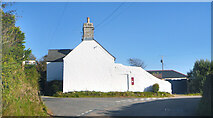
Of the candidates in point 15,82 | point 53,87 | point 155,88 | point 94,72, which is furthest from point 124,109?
point 53,87

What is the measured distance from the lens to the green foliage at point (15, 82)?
8.07m

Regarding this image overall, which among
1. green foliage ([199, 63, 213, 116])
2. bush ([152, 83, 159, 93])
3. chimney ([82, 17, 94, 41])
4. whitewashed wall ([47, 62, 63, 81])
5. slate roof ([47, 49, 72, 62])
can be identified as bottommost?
bush ([152, 83, 159, 93])

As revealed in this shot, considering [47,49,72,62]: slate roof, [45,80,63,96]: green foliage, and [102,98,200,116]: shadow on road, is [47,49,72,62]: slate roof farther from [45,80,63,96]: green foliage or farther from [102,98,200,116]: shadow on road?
[102,98,200,116]: shadow on road

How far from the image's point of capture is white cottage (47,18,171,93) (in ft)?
86.0

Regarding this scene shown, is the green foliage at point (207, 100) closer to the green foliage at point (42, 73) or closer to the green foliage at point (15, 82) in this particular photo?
the green foliage at point (15, 82)

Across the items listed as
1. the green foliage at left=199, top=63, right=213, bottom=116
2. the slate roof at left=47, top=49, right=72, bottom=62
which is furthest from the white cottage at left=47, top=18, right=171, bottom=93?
the green foliage at left=199, top=63, right=213, bottom=116

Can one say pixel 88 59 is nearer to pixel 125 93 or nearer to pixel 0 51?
pixel 125 93

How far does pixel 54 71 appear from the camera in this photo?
96.5 feet

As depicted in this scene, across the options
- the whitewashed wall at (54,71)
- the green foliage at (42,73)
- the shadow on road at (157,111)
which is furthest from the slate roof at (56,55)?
the shadow on road at (157,111)

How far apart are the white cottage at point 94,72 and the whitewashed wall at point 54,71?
11.2 ft

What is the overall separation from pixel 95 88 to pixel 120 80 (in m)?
3.23

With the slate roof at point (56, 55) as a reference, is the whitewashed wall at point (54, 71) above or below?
below

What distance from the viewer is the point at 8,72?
8430mm

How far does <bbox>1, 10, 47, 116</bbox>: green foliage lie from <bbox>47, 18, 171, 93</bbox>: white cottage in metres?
15.1
